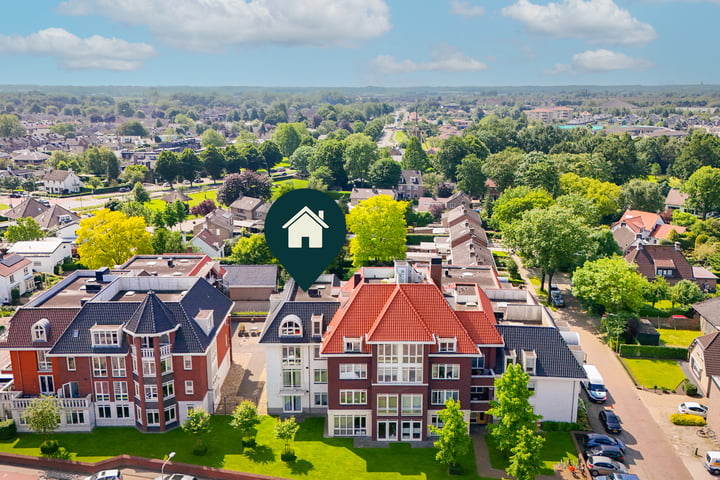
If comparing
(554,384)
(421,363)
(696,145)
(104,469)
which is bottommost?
(104,469)

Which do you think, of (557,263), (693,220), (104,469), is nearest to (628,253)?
(557,263)

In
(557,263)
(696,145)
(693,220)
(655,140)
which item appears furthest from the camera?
(655,140)

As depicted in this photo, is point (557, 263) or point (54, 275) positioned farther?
point (54, 275)

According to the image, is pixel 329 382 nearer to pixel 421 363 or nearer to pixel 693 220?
pixel 421 363

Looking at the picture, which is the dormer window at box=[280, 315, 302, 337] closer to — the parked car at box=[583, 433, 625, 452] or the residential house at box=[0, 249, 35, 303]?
the parked car at box=[583, 433, 625, 452]

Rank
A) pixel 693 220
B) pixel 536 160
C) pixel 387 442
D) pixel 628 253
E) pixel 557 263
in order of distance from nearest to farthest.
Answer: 1. pixel 387 442
2. pixel 557 263
3. pixel 628 253
4. pixel 693 220
5. pixel 536 160

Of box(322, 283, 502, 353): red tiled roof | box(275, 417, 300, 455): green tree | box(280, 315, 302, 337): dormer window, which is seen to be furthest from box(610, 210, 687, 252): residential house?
box(275, 417, 300, 455): green tree

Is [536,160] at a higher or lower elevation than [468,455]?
higher
